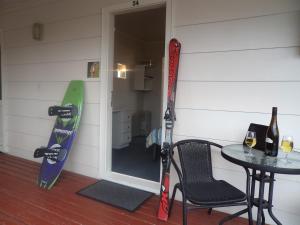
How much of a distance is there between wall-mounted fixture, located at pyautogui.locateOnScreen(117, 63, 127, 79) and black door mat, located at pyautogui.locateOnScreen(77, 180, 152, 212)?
126 inches

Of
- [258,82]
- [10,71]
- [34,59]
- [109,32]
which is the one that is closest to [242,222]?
[258,82]

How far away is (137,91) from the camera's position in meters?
6.50

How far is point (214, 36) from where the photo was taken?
236 centimetres

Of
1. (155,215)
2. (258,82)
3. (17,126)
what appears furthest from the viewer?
(17,126)

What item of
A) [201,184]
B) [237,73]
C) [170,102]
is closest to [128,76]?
[170,102]

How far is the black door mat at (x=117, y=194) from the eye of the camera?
251 centimetres

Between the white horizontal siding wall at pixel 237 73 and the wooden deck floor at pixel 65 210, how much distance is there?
1.99 ft

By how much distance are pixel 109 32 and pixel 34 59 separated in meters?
1.55

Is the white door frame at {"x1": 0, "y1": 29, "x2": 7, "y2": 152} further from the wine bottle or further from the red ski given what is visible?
the wine bottle

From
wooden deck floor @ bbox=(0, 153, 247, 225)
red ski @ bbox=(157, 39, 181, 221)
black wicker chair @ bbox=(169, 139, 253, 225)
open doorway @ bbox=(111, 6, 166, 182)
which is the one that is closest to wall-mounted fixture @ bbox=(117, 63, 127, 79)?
open doorway @ bbox=(111, 6, 166, 182)

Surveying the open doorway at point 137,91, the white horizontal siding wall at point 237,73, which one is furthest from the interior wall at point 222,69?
the open doorway at point 137,91

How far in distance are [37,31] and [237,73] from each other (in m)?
2.98

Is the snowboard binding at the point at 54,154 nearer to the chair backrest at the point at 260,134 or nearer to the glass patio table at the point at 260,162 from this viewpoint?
the glass patio table at the point at 260,162

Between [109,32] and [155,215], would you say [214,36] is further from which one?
[155,215]
